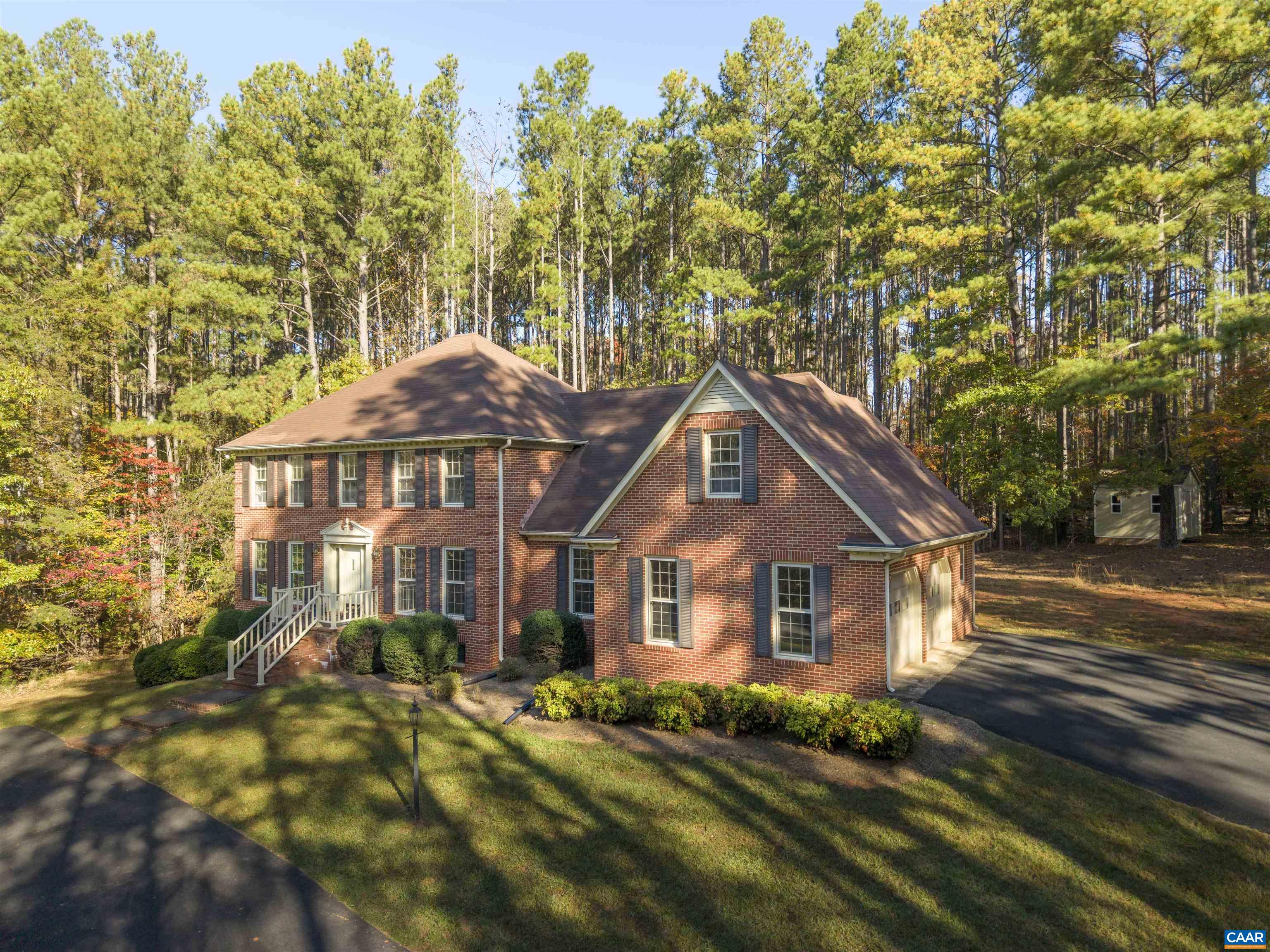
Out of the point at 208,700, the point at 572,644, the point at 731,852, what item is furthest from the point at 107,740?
the point at 731,852

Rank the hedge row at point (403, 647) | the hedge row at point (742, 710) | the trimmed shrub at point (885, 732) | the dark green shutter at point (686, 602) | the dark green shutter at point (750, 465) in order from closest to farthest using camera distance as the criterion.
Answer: the trimmed shrub at point (885, 732), the hedge row at point (742, 710), the dark green shutter at point (750, 465), the dark green shutter at point (686, 602), the hedge row at point (403, 647)

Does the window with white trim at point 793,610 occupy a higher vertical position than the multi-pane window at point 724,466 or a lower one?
lower

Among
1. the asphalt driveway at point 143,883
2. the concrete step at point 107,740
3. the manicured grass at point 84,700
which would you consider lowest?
the manicured grass at point 84,700

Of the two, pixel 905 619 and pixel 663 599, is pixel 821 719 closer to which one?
pixel 905 619

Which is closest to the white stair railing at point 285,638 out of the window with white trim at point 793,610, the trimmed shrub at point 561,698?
the trimmed shrub at point 561,698

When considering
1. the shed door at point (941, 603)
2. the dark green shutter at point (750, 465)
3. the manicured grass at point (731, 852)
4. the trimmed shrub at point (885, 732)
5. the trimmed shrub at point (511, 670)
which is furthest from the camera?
the trimmed shrub at point (511, 670)

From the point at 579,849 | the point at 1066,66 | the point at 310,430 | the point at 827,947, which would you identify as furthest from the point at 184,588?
the point at 1066,66

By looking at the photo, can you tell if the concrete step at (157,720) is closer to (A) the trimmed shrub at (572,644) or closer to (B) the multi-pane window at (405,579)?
(B) the multi-pane window at (405,579)
